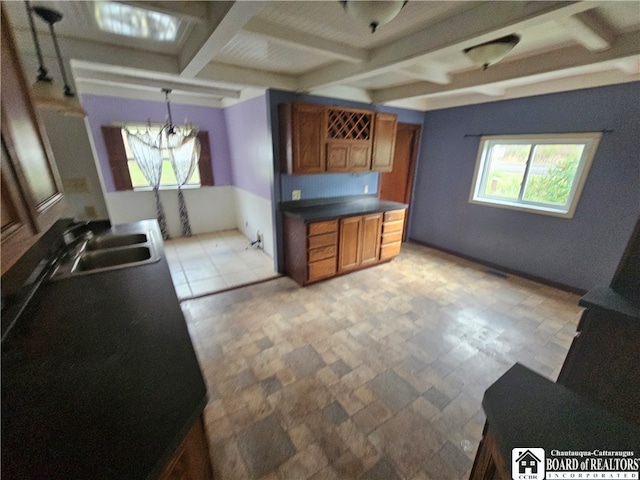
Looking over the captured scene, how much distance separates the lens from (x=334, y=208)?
3.52 meters

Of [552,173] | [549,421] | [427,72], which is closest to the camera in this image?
[549,421]

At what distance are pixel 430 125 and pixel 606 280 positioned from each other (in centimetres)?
308

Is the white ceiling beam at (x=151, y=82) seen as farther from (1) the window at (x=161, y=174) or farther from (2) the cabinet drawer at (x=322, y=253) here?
(2) the cabinet drawer at (x=322, y=253)

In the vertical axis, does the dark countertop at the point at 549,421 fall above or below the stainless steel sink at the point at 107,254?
below

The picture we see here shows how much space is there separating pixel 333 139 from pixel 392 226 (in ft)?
4.92

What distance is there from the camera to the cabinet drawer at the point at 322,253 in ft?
10.3

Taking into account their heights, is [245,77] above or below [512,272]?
above

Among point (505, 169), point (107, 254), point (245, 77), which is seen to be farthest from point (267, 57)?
point (505, 169)

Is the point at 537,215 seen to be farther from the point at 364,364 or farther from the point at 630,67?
the point at 364,364

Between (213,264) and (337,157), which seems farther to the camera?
(213,264)

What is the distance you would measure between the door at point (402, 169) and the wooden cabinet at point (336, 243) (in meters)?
0.96

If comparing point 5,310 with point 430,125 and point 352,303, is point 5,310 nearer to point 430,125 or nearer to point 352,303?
point 352,303

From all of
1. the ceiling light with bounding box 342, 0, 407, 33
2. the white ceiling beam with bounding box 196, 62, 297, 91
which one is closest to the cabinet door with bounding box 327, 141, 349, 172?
the white ceiling beam with bounding box 196, 62, 297, 91

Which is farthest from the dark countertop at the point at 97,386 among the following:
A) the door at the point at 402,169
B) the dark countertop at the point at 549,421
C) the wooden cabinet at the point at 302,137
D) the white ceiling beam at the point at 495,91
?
the white ceiling beam at the point at 495,91
